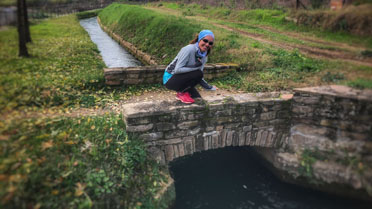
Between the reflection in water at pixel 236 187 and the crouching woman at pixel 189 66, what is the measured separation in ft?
7.41

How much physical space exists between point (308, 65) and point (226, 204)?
423cm

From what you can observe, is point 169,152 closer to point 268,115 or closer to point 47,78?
point 268,115

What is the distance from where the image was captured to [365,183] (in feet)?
15.2

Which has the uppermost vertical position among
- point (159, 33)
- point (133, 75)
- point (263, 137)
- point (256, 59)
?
point (159, 33)

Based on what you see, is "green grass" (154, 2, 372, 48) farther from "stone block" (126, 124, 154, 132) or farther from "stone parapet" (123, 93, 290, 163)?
"stone block" (126, 124, 154, 132)

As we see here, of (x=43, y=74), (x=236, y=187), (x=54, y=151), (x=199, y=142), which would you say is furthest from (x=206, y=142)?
(x=43, y=74)

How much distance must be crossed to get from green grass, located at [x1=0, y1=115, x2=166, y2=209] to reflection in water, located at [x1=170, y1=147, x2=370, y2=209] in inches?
53.5

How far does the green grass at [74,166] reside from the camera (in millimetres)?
3387

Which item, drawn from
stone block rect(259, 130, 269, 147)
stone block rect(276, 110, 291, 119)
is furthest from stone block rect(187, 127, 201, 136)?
stone block rect(276, 110, 291, 119)

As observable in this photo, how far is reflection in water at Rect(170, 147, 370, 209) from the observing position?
5.40 metres

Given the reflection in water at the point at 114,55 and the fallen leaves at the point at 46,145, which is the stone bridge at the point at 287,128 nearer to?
the fallen leaves at the point at 46,145

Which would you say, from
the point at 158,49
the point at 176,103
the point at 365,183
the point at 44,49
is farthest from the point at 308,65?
the point at 158,49

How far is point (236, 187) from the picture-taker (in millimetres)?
5988

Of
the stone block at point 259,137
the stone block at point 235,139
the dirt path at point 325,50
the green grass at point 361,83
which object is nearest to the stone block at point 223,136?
the stone block at point 235,139
